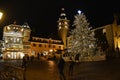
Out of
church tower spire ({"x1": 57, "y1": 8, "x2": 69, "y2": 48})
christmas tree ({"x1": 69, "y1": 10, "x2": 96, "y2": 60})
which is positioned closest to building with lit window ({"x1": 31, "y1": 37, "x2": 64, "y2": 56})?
church tower spire ({"x1": 57, "y1": 8, "x2": 69, "y2": 48})

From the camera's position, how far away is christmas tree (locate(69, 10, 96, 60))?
1539 inches

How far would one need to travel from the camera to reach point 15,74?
→ 12125mm

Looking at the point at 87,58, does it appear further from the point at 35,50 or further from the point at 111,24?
the point at 35,50

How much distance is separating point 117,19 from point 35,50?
35.1m

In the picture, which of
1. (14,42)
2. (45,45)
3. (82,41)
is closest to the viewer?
(82,41)

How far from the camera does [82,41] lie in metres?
39.7

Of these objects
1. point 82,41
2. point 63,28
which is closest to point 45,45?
point 63,28

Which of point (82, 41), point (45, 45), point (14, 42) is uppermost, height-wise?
point (14, 42)

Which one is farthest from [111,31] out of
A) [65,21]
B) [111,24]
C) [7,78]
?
[7,78]

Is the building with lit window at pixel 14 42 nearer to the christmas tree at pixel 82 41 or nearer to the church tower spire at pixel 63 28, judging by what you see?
the church tower spire at pixel 63 28

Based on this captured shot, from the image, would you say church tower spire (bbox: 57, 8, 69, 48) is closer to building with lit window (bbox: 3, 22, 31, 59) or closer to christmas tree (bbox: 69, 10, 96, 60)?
building with lit window (bbox: 3, 22, 31, 59)

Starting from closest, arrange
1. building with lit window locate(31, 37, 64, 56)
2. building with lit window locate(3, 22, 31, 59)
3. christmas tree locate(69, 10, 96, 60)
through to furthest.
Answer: christmas tree locate(69, 10, 96, 60) → building with lit window locate(3, 22, 31, 59) → building with lit window locate(31, 37, 64, 56)

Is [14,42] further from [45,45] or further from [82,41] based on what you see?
[82,41]

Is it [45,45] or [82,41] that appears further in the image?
[45,45]
